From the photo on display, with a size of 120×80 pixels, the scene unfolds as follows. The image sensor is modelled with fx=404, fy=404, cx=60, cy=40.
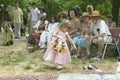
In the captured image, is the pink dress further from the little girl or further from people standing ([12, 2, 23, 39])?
people standing ([12, 2, 23, 39])

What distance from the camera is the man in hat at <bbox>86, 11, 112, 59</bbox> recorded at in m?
10.4

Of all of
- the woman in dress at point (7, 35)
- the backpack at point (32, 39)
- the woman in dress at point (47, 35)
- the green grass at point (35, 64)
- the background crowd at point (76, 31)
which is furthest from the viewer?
the woman in dress at point (7, 35)

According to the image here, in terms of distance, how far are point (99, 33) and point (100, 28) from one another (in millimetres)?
134

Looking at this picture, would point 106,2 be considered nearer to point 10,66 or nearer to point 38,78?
point 10,66

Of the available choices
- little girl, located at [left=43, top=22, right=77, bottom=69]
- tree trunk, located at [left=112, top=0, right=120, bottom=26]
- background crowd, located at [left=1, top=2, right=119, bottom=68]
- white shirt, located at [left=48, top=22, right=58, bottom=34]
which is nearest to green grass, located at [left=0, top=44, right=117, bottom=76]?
little girl, located at [left=43, top=22, right=77, bottom=69]

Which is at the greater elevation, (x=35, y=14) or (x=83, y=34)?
(x=35, y=14)

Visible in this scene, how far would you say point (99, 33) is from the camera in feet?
34.4

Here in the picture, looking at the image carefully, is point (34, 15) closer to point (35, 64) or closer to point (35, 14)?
point (35, 14)

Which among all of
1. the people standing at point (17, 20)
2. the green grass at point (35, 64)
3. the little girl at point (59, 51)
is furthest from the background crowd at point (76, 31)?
the people standing at point (17, 20)

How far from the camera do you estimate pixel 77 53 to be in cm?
1079

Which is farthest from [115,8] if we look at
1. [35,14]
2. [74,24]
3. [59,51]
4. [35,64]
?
[59,51]

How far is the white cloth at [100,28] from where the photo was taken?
10.4m

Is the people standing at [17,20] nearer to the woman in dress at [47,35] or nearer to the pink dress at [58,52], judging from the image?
the woman in dress at [47,35]

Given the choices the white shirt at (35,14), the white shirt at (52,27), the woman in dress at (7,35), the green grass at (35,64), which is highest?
the white shirt at (35,14)
